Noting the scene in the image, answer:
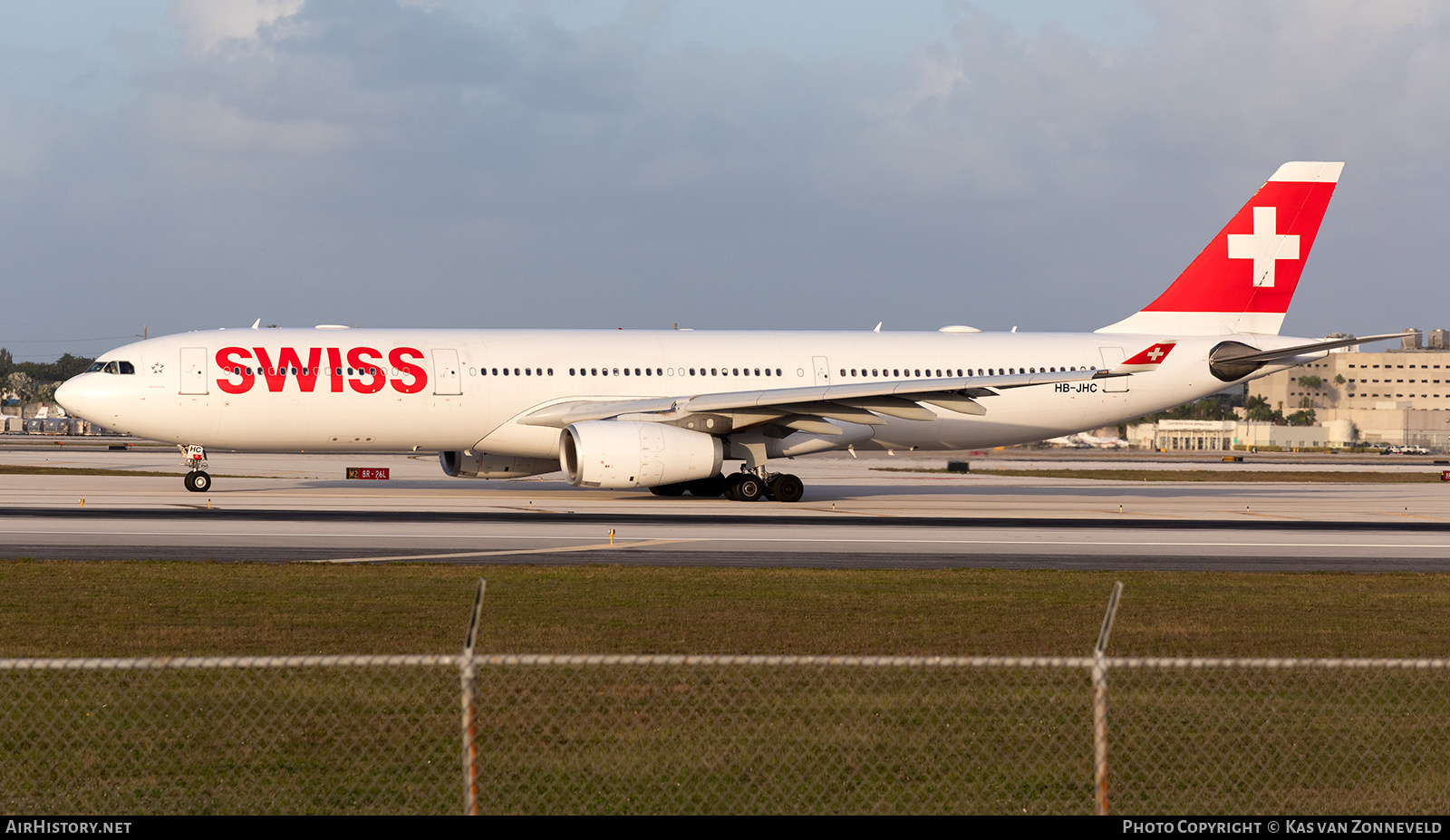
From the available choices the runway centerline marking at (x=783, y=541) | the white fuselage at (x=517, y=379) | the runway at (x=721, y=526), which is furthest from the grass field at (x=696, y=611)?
the white fuselage at (x=517, y=379)

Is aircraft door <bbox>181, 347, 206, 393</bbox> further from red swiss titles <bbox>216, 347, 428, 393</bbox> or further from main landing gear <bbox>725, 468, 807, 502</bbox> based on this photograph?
main landing gear <bbox>725, 468, 807, 502</bbox>

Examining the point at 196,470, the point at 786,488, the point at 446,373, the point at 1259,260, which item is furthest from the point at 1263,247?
the point at 196,470

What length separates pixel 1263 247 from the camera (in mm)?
38969

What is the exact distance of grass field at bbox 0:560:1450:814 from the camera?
8.20 meters

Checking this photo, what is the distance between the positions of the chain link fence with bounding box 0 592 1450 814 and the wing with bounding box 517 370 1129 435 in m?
20.6

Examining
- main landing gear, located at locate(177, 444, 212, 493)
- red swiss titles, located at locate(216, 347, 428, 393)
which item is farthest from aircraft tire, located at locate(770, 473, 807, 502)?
main landing gear, located at locate(177, 444, 212, 493)

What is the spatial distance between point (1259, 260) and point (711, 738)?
34.4 meters

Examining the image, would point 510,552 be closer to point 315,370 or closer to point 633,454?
point 633,454

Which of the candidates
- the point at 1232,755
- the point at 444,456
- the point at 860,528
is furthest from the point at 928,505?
the point at 1232,755

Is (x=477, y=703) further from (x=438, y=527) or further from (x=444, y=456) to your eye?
(x=444, y=456)

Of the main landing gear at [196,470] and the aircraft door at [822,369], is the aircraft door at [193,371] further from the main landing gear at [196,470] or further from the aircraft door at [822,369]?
the aircraft door at [822,369]

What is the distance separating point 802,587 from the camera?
17812mm

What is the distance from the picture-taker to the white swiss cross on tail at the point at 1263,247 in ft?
128

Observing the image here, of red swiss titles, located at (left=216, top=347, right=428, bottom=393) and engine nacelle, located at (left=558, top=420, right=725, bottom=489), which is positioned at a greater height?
red swiss titles, located at (left=216, top=347, right=428, bottom=393)
